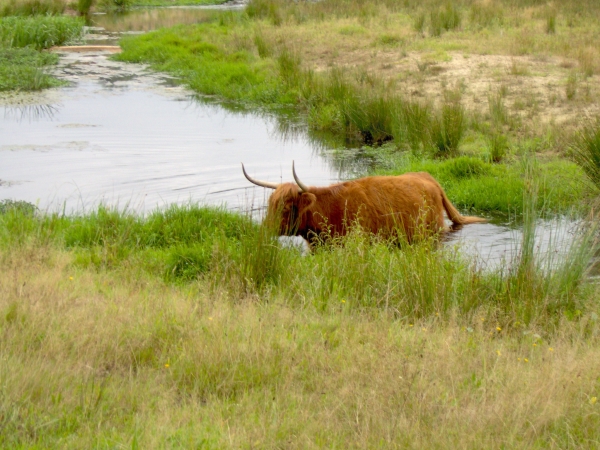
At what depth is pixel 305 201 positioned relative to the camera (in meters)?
6.93

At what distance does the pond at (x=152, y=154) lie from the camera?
27.9ft

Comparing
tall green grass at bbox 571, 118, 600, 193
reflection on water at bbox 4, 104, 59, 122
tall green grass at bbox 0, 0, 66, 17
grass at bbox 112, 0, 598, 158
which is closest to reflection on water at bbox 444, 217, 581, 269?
tall green grass at bbox 571, 118, 600, 193

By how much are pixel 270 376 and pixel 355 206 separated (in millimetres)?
3702

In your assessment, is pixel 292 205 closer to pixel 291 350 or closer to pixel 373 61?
pixel 291 350

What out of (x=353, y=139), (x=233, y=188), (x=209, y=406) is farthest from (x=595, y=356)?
(x=353, y=139)

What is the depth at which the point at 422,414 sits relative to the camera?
3.12 m

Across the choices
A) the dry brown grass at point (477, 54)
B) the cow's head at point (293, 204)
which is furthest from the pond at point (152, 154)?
the dry brown grass at point (477, 54)

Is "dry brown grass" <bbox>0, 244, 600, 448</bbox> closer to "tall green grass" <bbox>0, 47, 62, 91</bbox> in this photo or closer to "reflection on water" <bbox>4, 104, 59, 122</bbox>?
"reflection on water" <bbox>4, 104, 59, 122</bbox>

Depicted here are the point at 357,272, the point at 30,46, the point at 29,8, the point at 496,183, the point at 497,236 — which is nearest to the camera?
the point at 357,272

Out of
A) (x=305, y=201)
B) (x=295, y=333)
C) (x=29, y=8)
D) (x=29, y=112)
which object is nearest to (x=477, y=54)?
(x=29, y=112)

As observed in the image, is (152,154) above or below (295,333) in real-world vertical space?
below

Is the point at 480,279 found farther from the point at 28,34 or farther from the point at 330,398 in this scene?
the point at 28,34

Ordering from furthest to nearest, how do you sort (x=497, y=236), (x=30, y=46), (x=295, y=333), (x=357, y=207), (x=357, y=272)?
(x=30, y=46)
(x=497, y=236)
(x=357, y=207)
(x=357, y=272)
(x=295, y=333)

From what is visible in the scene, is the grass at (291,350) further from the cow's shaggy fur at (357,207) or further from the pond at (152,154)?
the cow's shaggy fur at (357,207)
